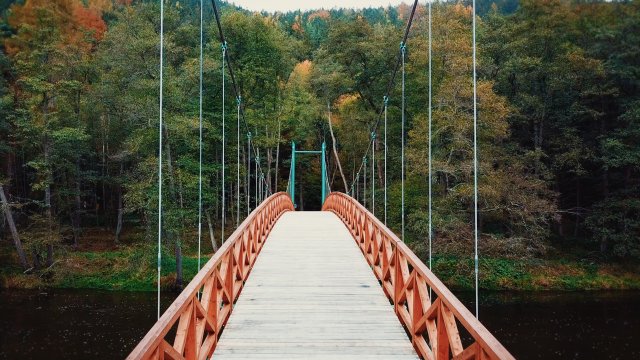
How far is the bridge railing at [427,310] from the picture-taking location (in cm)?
309

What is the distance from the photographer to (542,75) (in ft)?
79.3

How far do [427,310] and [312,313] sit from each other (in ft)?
5.62

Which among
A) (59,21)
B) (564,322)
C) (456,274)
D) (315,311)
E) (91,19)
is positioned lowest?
(564,322)

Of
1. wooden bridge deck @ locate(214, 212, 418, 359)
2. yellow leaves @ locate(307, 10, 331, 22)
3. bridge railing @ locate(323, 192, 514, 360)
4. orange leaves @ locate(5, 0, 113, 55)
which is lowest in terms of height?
wooden bridge deck @ locate(214, 212, 418, 359)

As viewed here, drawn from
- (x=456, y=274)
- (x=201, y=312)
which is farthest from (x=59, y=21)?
(x=201, y=312)

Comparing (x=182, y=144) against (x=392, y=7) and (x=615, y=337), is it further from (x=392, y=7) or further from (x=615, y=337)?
(x=392, y=7)

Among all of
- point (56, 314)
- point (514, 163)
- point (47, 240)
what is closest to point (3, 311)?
point (56, 314)

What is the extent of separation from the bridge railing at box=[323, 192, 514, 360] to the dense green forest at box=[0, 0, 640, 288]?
→ 43.0 feet

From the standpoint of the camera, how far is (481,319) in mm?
16297

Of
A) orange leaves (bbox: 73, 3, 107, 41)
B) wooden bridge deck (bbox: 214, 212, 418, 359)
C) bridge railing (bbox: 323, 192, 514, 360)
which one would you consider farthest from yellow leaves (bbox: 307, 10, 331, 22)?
bridge railing (bbox: 323, 192, 514, 360)

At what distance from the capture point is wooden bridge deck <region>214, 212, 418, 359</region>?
455 cm

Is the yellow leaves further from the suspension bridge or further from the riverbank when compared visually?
the suspension bridge

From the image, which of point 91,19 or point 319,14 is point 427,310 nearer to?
point 91,19

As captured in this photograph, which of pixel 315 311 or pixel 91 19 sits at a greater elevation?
pixel 91 19
